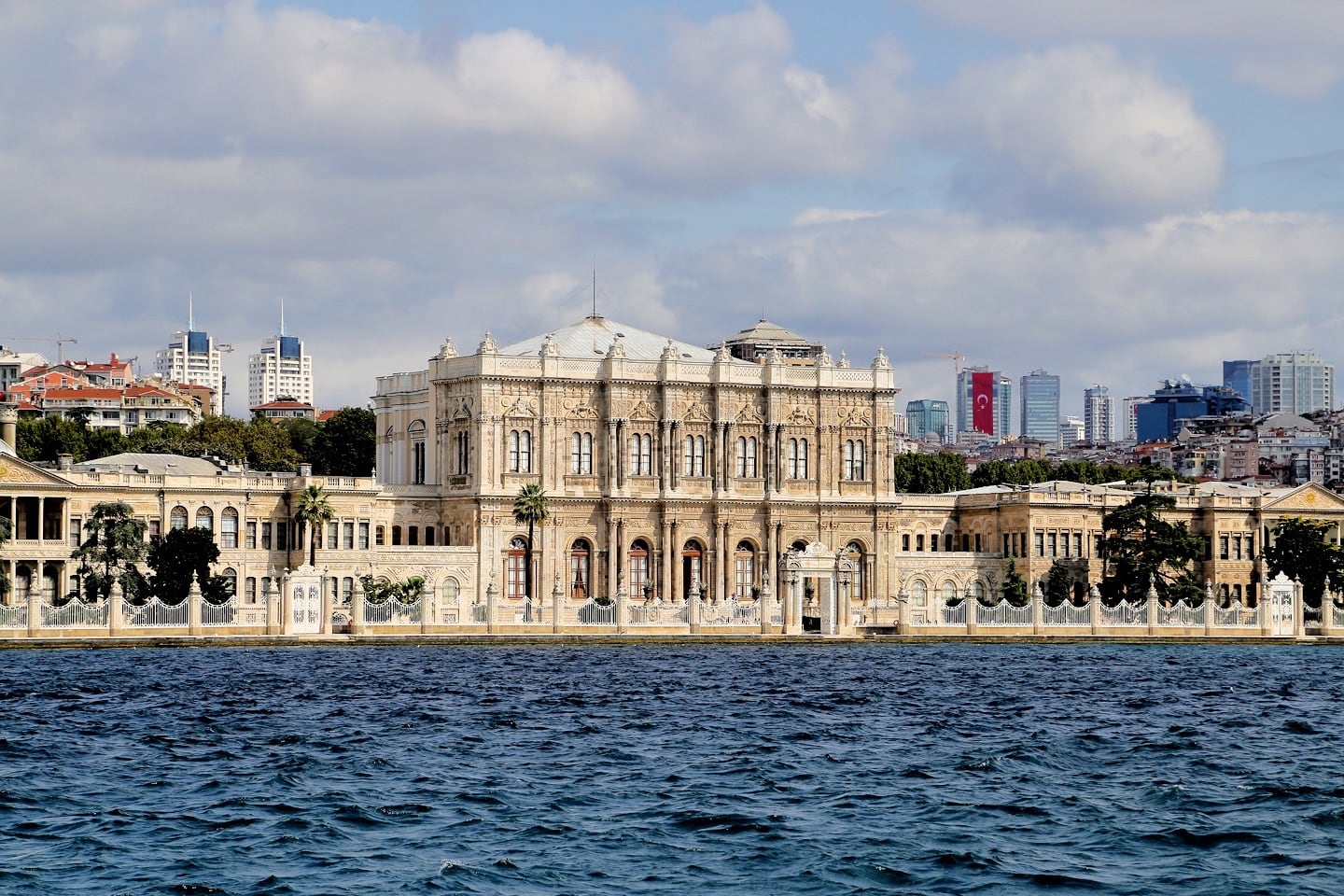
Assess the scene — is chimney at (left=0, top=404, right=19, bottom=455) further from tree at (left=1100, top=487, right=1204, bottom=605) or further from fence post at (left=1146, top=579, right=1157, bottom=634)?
fence post at (left=1146, top=579, right=1157, bottom=634)

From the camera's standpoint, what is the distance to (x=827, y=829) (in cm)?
3303

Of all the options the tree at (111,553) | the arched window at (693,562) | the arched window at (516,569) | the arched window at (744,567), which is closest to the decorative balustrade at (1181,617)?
the arched window at (744,567)

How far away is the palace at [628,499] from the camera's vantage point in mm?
86188

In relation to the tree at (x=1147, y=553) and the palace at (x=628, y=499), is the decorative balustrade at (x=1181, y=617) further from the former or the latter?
the palace at (x=628, y=499)

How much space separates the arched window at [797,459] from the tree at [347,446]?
2991cm

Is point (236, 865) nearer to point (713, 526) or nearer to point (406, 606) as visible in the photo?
point (406, 606)

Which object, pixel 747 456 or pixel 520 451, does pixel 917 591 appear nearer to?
pixel 747 456

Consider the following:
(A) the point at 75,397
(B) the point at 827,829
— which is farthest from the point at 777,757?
(A) the point at 75,397

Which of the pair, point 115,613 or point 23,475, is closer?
point 115,613

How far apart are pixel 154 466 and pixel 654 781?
55.1 m

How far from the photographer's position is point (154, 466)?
89000 mm

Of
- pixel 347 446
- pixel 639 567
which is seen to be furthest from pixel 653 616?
pixel 347 446

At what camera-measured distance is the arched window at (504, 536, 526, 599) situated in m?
90.9

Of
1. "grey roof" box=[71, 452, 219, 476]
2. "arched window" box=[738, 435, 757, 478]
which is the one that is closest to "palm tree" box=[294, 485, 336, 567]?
"grey roof" box=[71, 452, 219, 476]
